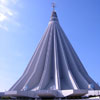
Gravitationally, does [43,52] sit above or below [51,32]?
below

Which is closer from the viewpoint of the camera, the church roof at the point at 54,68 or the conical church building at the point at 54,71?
the conical church building at the point at 54,71

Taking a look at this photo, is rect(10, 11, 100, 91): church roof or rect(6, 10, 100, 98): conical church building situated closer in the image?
rect(6, 10, 100, 98): conical church building

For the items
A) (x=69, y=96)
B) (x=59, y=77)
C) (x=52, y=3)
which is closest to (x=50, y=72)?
(x=59, y=77)

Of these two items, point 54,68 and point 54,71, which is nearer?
point 54,71

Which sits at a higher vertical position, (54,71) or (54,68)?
(54,68)

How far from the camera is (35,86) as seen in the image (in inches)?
989

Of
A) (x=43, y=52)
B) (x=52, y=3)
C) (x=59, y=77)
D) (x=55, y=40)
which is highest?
(x=52, y=3)

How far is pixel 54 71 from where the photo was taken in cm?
2669

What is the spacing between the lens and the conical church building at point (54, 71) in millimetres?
23641

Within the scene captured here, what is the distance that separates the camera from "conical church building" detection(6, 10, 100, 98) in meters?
23.6

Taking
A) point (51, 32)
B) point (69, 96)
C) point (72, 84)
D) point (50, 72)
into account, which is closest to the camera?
point (69, 96)

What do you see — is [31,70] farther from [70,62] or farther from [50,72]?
[70,62]

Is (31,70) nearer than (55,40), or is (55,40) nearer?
(31,70)

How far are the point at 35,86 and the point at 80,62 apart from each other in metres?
8.49
